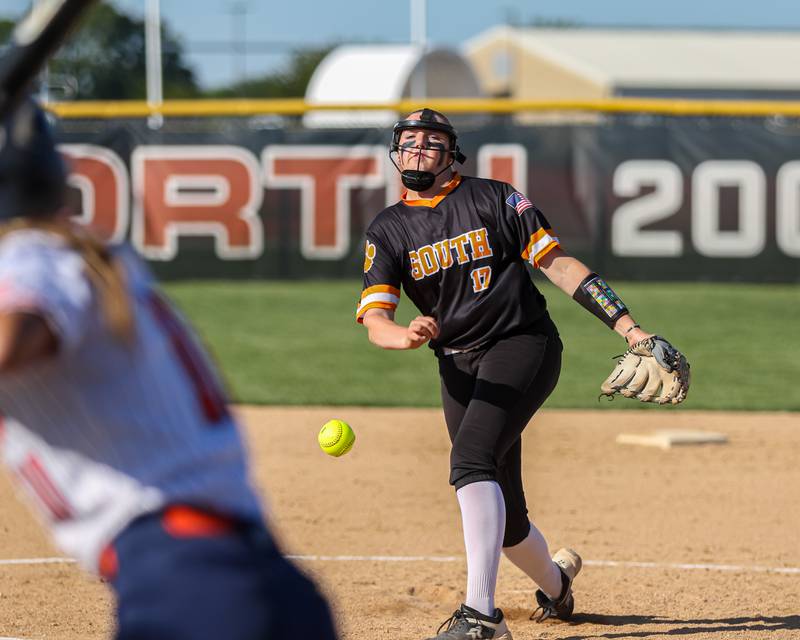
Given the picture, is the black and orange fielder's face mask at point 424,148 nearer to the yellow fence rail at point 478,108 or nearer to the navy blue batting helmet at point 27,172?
the navy blue batting helmet at point 27,172

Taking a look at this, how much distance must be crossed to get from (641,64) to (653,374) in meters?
44.5

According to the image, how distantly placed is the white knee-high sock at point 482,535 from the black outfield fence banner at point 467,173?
13.5 m

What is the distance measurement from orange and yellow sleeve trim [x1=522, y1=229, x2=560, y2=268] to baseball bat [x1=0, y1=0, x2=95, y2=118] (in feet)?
8.83

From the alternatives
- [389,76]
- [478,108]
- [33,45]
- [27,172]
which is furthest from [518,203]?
[389,76]

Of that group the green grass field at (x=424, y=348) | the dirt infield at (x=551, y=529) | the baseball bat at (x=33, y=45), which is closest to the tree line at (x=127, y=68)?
the green grass field at (x=424, y=348)

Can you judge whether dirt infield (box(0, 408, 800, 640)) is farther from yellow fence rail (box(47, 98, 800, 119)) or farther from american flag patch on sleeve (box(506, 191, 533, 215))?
yellow fence rail (box(47, 98, 800, 119))

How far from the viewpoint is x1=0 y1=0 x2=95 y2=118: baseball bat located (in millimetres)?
2623

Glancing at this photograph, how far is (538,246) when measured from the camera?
512 centimetres

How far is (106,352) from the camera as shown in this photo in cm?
238

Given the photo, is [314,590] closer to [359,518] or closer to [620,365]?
[620,365]

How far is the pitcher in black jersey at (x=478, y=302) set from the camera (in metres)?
4.99

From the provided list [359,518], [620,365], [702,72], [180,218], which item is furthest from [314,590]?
[702,72]

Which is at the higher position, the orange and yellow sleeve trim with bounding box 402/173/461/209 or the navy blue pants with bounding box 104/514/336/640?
the orange and yellow sleeve trim with bounding box 402/173/461/209

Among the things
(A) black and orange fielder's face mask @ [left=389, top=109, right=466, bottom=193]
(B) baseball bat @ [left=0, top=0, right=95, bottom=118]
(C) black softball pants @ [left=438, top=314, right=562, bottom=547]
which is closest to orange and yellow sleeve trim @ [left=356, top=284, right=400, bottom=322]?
(C) black softball pants @ [left=438, top=314, right=562, bottom=547]
